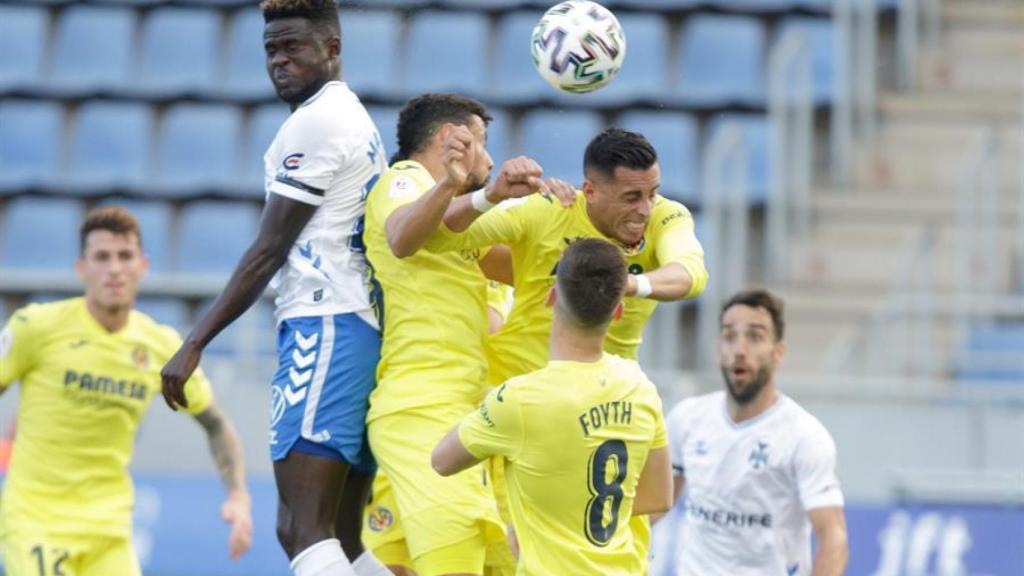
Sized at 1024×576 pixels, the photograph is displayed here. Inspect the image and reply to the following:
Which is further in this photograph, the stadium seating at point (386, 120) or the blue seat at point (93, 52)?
the blue seat at point (93, 52)

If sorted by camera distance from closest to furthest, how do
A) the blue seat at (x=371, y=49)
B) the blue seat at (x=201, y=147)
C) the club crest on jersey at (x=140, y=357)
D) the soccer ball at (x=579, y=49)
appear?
the soccer ball at (x=579, y=49) → the club crest on jersey at (x=140, y=357) → the blue seat at (x=201, y=147) → the blue seat at (x=371, y=49)

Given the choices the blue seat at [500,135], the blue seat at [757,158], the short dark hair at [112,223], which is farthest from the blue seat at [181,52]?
the short dark hair at [112,223]

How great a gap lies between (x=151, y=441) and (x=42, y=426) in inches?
165

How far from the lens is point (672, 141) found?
16.2 meters

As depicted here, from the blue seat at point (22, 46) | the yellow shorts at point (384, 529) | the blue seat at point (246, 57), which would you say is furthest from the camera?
the blue seat at point (22, 46)

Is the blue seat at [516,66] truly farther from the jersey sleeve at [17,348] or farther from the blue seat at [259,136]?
the jersey sleeve at [17,348]

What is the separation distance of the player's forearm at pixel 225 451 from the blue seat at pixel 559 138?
7.32 metres

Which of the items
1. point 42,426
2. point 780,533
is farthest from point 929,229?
point 42,426

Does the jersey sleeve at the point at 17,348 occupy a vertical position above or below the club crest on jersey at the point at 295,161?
below

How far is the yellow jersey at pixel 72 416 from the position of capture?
8617 mm

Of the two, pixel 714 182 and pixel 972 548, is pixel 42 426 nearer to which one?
pixel 972 548

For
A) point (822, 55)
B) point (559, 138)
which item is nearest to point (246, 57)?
point (559, 138)

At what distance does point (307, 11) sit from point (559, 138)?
987cm

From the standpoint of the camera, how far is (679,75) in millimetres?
17156
